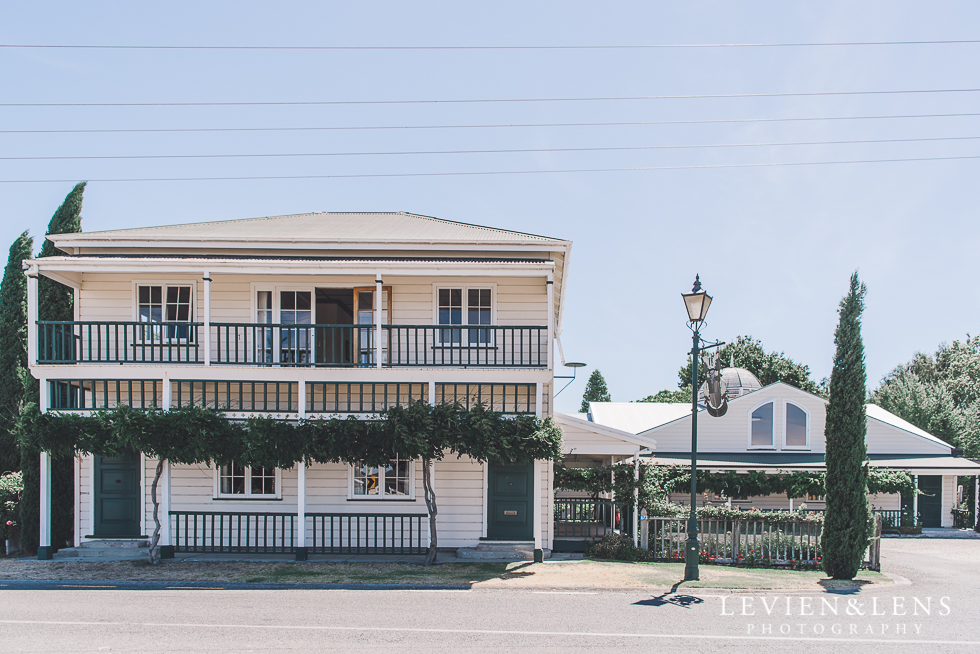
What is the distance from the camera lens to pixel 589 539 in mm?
14789

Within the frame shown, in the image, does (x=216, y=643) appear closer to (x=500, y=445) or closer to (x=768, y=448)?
(x=500, y=445)

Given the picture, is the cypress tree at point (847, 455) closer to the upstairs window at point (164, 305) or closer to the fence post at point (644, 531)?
the fence post at point (644, 531)

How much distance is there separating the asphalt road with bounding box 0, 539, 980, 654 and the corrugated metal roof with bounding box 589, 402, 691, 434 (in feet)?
47.5

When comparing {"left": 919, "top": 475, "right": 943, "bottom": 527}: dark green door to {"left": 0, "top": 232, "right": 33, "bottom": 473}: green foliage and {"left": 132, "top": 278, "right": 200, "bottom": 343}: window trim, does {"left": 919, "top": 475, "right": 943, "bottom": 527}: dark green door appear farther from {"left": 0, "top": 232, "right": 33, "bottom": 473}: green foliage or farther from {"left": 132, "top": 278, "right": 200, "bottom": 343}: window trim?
{"left": 0, "top": 232, "right": 33, "bottom": 473}: green foliage

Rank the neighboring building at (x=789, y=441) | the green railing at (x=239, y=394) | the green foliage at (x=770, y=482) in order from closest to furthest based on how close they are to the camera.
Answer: the green railing at (x=239, y=394) < the green foliage at (x=770, y=482) < the neighboring building at (x=789, y=441)

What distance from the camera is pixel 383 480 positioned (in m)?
14.9

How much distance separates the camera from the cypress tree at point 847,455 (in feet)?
39.9

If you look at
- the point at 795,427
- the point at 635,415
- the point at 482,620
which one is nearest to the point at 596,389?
the point at 635,415

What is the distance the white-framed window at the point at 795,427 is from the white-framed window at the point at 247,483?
17.6 meters

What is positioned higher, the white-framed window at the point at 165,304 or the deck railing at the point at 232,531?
the white-framed window at the point at 165,304

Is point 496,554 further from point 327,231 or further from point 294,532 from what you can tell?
point 327,231

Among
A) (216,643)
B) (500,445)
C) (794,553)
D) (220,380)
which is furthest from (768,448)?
(216,643)

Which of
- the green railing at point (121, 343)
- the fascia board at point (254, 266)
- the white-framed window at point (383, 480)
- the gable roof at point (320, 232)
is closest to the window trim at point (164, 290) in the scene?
the green railing at point (121, 343)

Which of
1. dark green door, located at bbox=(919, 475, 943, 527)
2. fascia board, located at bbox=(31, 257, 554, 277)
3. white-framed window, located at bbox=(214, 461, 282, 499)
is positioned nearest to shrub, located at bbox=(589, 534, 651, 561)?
fascia board, located at bbox=(31, 257, 554, 277)
